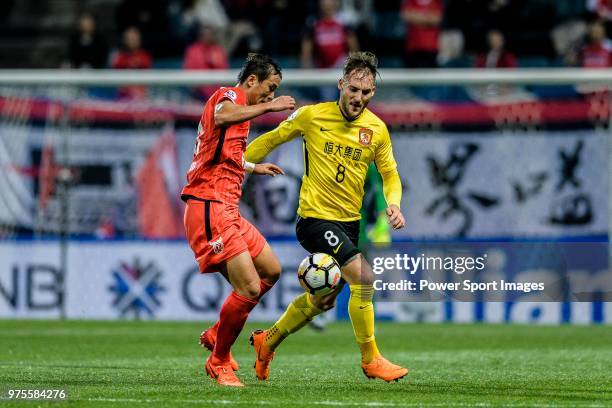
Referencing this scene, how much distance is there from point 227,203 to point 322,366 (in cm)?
222

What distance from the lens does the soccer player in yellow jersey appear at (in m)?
8.73

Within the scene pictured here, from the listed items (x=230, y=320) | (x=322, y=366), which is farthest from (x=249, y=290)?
(x=322, y=366)

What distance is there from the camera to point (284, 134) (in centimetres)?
909

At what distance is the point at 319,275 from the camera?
856 centimetres

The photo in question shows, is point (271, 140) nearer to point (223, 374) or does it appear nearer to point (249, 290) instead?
point (249, 290)

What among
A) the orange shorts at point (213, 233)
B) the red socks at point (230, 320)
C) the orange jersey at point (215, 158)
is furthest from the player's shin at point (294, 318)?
the orange jersey at point (215, 158)

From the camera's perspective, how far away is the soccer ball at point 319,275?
8.56 meters

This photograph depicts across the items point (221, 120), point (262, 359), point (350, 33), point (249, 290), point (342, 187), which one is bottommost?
point (262, 359)

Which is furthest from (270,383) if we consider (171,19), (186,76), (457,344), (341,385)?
(171,19)

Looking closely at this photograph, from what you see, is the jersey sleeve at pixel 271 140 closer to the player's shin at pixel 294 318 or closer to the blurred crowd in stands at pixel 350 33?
the player's shin at pixel 294 318

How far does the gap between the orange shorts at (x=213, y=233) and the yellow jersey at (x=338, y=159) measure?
2.00 feet

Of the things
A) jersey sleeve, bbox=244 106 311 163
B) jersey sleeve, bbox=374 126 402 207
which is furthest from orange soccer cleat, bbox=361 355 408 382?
jersey sleeve, bbox=244 106 311 163

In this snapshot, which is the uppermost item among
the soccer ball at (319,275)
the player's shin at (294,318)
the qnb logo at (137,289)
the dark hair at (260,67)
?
the dark hair at (260,67)

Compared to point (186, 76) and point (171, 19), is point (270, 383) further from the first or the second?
point (171, 19)
